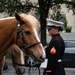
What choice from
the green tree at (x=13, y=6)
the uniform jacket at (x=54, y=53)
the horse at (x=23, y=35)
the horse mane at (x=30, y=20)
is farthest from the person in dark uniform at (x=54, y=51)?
the green tree at (x=13, y=6)

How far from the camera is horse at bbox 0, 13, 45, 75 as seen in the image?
13.9ft

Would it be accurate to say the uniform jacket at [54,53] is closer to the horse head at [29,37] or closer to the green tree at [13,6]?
the horse head at [29,37]

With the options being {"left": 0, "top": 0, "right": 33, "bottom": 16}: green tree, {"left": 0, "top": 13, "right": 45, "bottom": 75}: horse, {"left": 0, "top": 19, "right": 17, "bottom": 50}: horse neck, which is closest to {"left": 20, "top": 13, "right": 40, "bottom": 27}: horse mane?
{"left": 0, "top": 13, "right": 45, "bottom": 75}: horse

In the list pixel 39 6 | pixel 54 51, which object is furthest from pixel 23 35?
pixel 39 6

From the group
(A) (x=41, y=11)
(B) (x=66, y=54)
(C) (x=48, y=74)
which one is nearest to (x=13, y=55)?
(C) (x=48, y=74)

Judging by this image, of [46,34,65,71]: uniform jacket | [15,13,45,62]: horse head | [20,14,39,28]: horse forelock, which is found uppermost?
[20,14,39,28]: horse forelock

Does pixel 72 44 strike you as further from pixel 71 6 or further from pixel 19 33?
pixel 19 33

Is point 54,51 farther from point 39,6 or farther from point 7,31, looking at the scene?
point 39,6

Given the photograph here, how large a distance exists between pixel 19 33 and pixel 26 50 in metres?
0.25

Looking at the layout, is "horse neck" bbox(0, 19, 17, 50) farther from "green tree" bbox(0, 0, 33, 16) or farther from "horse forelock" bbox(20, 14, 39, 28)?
"green tree" bbox(0, 0, 33, 16)

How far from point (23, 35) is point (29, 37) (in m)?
0.09

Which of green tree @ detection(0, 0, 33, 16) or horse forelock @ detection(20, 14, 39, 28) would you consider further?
green tree @ detection(0, 0, 33, 16)

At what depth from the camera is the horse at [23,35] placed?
4.23 metres

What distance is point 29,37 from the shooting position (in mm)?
4289
